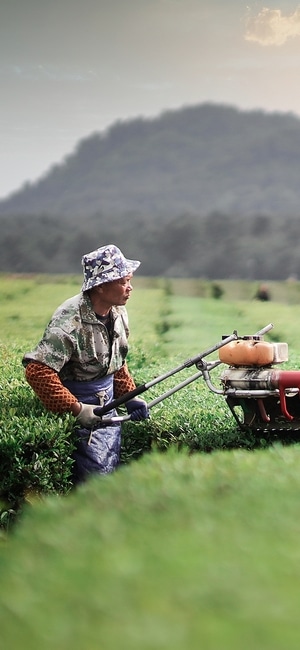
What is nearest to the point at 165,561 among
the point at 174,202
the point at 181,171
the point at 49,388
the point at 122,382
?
the point at 49,388

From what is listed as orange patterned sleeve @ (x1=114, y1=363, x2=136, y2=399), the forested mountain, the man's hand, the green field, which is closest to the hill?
the forested mountain

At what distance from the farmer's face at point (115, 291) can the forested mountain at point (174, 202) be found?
5.20 m

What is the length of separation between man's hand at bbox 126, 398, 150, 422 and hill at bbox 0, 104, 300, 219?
5.39 m

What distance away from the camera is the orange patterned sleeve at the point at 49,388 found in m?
3.64

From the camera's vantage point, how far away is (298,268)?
30.5 ft

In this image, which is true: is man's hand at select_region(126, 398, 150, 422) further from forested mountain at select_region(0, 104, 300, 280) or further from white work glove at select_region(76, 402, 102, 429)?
forested mountain at select_region(0, 104, 300, 280)

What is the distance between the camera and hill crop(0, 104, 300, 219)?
30.3 feet

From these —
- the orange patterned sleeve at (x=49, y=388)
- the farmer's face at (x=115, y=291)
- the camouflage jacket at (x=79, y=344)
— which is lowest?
the orange patterned sleeve at (x=49, y=388)

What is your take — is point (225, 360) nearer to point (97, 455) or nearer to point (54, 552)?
point (97, 455)

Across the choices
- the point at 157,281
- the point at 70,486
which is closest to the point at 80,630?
the point at 70,486

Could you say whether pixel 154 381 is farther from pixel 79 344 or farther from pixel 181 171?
pixel 181 171

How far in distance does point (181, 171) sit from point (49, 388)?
6.30 m

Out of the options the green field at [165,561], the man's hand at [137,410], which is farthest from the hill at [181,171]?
the green field at [165,561]

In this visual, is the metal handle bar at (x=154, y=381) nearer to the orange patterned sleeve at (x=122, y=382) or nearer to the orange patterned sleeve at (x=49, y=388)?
the orange patterned sleeve at (x=49, y=388)
